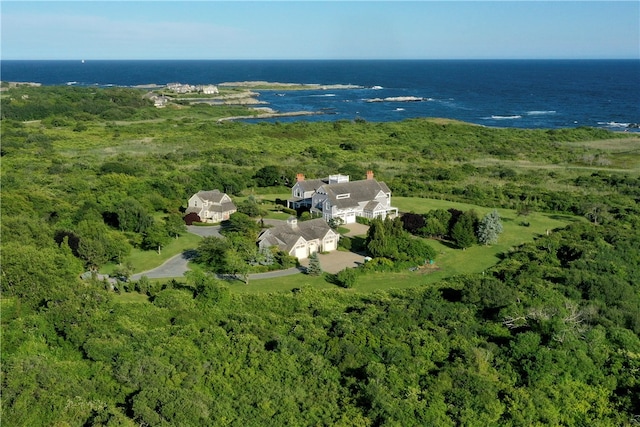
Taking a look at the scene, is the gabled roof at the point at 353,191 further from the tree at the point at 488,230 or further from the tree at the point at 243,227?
the tree at the point at 488,230

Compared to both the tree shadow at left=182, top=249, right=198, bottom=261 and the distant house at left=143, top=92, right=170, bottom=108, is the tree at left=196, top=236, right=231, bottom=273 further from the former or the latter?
the distant house at left=143, top=92, right=170, bottom=108

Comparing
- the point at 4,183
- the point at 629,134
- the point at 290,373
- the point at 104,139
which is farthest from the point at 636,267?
the point at 104,139

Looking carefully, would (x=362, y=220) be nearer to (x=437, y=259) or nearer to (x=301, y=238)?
(x=301, y=238)

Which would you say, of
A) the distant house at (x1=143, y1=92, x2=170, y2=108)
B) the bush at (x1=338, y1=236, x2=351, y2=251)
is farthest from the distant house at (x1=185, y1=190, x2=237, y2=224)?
the distant house at (x1=143, y1=92, x2=170, y2=108)

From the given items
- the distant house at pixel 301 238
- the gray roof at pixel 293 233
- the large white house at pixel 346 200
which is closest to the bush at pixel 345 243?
the distant house at pixel 301 238

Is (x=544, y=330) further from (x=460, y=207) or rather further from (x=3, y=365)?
(x=460, y=207)

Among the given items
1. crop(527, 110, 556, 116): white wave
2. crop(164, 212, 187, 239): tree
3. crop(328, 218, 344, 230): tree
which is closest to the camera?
crop(164, 212, 187, 239): tree
